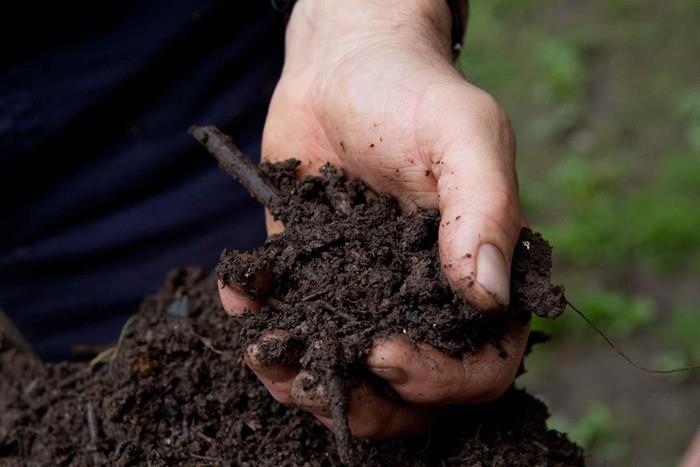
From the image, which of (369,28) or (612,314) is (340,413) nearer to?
(369,28)

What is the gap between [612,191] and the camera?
4215 mm

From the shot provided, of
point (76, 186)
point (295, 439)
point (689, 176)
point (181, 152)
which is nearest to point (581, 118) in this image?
point (689, 176)

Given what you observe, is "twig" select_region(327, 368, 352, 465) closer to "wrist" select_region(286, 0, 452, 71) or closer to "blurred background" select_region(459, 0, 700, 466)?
"wrist" select_region(286, 0, 452, 71)

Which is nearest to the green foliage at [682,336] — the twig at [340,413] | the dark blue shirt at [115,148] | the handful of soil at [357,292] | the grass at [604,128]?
the grass at [604,128]

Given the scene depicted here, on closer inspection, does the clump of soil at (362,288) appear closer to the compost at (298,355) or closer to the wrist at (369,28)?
the compost at (298,355)

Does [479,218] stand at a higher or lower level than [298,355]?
higher

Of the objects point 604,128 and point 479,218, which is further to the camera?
point 604,128

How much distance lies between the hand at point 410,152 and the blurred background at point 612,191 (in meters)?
2.06

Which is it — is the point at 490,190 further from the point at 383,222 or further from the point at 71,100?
the point at 71,100

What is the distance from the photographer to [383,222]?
62.2 inches

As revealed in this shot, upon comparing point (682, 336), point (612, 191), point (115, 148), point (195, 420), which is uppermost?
point (115, 148)

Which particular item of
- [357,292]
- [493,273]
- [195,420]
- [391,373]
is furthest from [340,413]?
[195,420]

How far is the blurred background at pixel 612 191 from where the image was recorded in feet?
11.5

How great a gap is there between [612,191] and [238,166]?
300 centimetres
